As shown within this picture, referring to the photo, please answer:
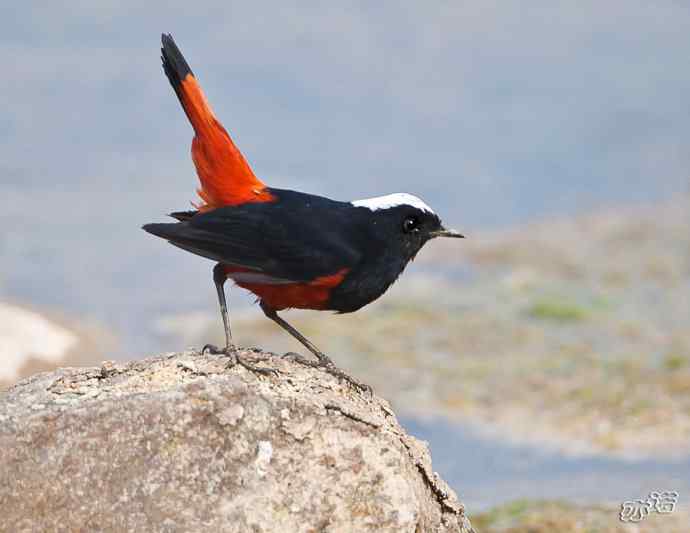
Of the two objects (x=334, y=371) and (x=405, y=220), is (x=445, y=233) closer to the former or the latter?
(x=405, y=220)

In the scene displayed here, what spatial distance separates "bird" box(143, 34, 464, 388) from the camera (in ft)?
18.8

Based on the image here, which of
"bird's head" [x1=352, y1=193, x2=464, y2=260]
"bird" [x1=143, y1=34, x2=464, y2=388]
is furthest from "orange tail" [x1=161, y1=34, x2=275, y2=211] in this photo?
"bird's head" [x1=352, y1=193, x2=464, y2=260]

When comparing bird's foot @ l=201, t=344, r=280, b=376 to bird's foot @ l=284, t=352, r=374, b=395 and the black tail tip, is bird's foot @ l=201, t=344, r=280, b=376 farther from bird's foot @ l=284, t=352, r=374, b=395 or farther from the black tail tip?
the black tail tip

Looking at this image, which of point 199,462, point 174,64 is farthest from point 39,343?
point 199,462

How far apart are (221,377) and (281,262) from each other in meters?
0.90

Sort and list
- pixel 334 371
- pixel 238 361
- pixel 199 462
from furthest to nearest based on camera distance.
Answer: pixel 334 371 → pixel 238 361 → pixel 199 462

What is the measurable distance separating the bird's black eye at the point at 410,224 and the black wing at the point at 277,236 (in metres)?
0.26

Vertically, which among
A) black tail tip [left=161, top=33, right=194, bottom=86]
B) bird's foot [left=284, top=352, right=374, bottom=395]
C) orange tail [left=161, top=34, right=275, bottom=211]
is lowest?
bird's foot [left=284, top=352, right=374, bottom=395]

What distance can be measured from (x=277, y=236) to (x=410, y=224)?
26.1 inches

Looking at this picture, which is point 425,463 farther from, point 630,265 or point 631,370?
point 630,265

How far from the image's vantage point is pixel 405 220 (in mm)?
6039

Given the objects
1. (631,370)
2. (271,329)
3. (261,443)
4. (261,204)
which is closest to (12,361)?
(271,329)

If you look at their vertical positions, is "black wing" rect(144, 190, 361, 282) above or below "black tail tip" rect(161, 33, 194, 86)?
below

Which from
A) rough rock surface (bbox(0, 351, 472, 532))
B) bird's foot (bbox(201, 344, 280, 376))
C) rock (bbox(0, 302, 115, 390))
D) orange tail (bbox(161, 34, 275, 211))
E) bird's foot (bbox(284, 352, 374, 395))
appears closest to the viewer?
rough rock surface (bbox(0, 351, 472, 532))
